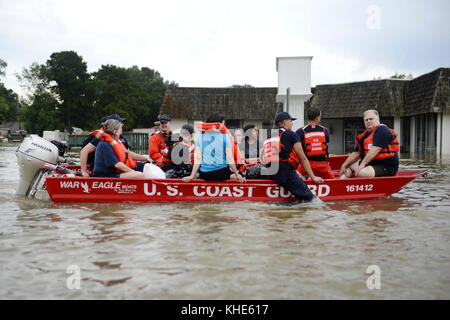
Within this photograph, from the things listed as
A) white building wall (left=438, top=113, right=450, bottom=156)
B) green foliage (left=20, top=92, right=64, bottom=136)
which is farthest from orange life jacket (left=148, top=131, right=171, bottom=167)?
green foliage (left=20, top=92, right=64, bottom=136)

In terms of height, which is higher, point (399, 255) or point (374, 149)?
point (374, 149)

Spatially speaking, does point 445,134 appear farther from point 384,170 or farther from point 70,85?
point 70,85

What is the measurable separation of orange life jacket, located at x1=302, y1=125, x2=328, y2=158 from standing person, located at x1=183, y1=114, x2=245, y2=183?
1.41 metres

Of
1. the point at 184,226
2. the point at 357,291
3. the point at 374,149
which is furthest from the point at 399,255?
the point at 374,149

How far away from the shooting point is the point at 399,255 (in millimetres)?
4336

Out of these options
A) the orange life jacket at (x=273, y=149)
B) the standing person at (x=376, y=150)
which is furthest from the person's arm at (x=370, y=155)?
Answer: the orange life jacket at (x=273, y=149)

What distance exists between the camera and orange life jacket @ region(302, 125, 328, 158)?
304 inches

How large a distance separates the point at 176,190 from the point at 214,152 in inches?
40.0

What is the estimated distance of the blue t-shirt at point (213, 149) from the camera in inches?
285

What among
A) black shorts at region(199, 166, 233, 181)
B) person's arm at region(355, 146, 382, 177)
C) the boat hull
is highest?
person's arm at region(355, 146, 382, 177)

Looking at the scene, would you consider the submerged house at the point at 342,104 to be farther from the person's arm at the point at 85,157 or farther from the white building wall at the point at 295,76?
the person's arm at the point at 85,157

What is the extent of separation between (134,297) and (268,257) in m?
1.53

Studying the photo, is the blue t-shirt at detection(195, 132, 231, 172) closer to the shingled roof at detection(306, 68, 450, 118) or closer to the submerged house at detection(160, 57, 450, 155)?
the submerged house at detection(160, 57, 450, 155)
